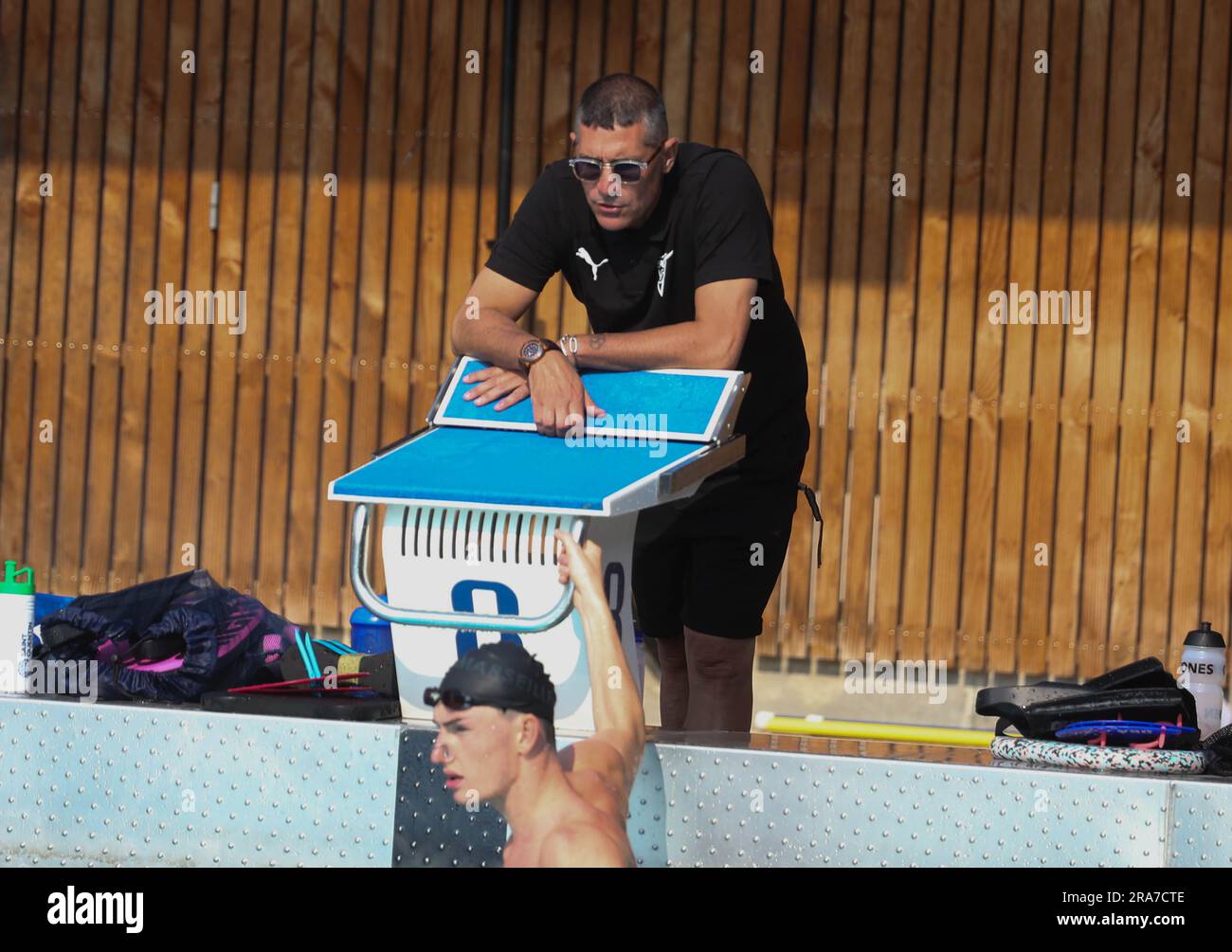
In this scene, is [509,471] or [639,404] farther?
[639,404]

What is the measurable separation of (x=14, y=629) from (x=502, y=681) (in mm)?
1332

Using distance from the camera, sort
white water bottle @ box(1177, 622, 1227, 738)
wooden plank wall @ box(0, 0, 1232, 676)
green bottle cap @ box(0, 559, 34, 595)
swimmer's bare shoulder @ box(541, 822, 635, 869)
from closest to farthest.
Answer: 1. swimmer's bare shoulder @ box(541, 822, 635, 869)
2. green bottle cap @ box(0, 559, 34, 595)
3. white water bottle @ box(1177, 622, 1227, 738)
4. wooden plank wall @ box(0, 0, 1232, 676)

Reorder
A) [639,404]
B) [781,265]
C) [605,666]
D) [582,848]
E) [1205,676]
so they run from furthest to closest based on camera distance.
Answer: [781,265] < [1205,676] < [639,404] < [605,666] < [582,848]

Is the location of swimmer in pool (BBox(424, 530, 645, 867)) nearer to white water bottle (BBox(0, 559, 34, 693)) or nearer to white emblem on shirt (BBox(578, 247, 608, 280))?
white water bottle (BBox(0, 559, 34, 693))

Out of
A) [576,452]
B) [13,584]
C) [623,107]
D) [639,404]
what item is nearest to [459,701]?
[576,452]

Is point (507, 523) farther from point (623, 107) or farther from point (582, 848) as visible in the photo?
point (623, 107)

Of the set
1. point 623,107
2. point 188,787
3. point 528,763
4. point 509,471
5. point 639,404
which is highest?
point 623,107

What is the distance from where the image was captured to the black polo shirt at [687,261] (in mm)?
3678

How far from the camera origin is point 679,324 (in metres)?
3.61

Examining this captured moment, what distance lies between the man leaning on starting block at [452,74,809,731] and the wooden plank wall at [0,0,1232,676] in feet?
10.6

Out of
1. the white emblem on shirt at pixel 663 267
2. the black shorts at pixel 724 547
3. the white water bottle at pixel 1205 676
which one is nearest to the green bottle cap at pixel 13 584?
the black shorts at pixel 724 547

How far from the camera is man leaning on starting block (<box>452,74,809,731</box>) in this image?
11.7 feet

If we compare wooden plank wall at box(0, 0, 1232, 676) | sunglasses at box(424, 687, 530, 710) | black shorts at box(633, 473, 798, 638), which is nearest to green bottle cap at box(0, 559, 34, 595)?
sunglasses at box(424, 687, 530, 710)
